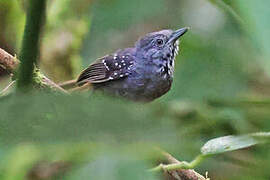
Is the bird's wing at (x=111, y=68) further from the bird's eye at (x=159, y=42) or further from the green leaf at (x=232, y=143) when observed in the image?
the green leaf at (x=232, y=143)

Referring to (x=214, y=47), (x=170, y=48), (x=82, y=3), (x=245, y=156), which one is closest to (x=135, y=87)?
(x=170, y=48)

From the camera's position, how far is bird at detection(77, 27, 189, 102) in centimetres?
322

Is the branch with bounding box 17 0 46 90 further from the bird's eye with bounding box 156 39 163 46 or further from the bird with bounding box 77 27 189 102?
the bird's eye with bounding box 156 39 163 46

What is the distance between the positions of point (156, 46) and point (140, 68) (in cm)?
27

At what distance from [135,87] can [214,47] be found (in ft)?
8.10

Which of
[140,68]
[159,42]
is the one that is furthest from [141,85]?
[159,42]

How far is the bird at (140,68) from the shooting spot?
3.22m

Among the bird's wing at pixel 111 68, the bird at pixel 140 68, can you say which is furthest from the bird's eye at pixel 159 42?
the bird's wing at pixel 111 68

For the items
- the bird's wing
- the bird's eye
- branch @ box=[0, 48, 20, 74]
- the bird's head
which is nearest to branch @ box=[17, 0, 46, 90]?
branch @ box=[0, 48, 20, 74]

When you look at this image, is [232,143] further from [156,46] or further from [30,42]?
[156,46]

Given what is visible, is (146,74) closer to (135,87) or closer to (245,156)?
(135,87)

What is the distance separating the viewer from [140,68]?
354cm

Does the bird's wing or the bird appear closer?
the bird

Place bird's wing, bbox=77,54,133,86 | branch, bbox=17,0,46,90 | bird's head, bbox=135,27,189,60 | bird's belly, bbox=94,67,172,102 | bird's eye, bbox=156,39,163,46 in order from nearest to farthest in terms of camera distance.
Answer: branch, bbox=17,0,46,90 < bird's belly, bbox=94,67,172,102 < bird's wing, bbox=77,54,133,86 < bird's head, bbox=135,27,189,60 < bird's eye, bbox=156,39,163,46
